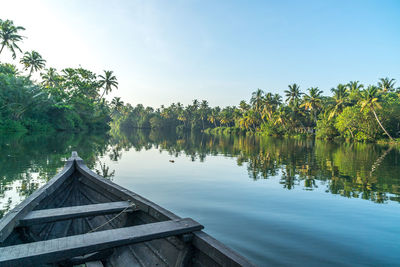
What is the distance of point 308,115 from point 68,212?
65626 mm

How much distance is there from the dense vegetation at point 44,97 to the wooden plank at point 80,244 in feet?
115

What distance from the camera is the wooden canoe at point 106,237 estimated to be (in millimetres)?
2051

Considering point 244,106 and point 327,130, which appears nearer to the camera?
point 327,130

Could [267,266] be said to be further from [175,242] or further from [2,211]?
[2,211]

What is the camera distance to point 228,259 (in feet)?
6.56

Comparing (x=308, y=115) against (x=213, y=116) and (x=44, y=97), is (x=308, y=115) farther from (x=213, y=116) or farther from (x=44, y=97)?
(x=44, y=97)

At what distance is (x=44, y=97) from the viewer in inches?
1383

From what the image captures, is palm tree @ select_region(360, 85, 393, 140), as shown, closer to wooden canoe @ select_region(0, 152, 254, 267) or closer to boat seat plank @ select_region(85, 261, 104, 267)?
wooden canoe @ select_region(0, 152, 254, 267)

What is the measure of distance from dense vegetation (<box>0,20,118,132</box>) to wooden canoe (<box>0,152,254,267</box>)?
33151 mm

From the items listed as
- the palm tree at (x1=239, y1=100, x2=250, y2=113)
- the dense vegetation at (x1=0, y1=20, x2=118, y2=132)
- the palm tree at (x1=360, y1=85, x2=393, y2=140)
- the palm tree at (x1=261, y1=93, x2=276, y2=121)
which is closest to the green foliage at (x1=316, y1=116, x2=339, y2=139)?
the palm tree at (x1=360, y1=85, x2=393, y2=140)

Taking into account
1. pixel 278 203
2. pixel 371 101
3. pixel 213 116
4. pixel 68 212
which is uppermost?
pixel 213 116

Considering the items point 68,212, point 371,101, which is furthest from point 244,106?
point 68,212

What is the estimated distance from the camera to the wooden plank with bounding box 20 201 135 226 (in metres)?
3.01

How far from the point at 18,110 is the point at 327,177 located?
1506 inches
